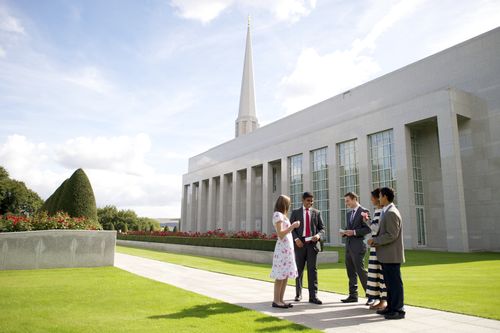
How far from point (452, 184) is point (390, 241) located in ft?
63.6

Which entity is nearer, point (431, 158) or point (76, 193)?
point (76, 193)

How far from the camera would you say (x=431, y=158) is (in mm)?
26062

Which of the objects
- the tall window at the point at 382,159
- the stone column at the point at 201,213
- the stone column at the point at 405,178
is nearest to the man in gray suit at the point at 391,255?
the stone column at the point at 405,178

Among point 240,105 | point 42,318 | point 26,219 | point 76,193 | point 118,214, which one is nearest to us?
point 42,318

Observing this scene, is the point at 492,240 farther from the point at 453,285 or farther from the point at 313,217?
the point at 313,217

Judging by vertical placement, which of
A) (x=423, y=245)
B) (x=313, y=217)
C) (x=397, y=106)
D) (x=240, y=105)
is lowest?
(x=423, y=245)

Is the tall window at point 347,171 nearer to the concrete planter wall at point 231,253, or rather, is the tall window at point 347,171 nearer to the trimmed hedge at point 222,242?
the trimmed hedge at point 222,242

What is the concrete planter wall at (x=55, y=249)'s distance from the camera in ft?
36.7

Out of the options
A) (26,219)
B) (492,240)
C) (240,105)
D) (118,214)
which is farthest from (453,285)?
(118,214)

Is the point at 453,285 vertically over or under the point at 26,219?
under

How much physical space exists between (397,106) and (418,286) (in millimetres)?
20141

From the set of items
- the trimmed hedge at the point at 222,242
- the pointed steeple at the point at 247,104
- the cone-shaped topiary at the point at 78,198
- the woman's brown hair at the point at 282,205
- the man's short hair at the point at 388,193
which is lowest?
the trimmed hedge at the point at 222,242

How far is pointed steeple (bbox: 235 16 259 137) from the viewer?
57438 millimetres

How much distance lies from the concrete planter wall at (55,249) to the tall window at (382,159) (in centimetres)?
2065
